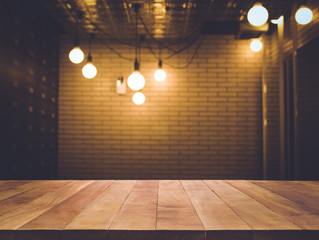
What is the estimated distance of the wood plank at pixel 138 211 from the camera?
0.79 m

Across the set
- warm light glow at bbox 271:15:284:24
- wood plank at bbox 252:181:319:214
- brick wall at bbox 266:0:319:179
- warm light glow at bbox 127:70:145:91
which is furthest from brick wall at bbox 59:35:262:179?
wood plank at bbox 252:181:319:214

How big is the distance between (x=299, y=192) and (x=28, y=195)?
56.1 inches

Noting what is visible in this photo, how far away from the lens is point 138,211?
94 centimetres

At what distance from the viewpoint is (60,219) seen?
0.85 meters

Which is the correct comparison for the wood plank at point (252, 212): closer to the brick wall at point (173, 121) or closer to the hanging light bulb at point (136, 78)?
the hanging light bulb at point (136, 78)

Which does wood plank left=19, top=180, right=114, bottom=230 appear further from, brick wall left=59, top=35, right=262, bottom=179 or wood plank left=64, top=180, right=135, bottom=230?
brick wall left=59, top=35, right=262, bottom=179

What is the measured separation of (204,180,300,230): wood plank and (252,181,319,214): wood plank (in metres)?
0.20

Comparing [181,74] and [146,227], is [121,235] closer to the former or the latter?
[146,227]

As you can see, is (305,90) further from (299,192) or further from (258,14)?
(299,192)

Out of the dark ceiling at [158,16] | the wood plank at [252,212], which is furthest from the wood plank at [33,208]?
the dark ceiling at [158,16]

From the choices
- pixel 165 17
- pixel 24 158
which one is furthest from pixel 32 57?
pixel 165 17

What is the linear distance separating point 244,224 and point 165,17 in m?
3.56

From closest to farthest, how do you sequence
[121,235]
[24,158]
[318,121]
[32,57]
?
[121,235] < [318,121] < [24,158] < [32,57]

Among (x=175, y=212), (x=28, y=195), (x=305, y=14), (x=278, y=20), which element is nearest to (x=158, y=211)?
(x=175, y=212)
